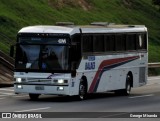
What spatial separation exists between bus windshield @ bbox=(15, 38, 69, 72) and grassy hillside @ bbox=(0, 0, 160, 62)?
16.3m

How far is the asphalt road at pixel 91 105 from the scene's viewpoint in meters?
20.7

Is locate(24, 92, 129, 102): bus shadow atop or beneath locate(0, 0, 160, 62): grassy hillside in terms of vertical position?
beneath

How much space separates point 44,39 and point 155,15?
47388mm

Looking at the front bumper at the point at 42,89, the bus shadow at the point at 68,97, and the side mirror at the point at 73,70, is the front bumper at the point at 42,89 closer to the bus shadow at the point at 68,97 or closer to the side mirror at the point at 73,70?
the side mirror at the point at 73,70

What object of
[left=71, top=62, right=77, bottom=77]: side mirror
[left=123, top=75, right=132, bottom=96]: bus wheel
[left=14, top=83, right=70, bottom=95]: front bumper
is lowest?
[left=123, top=75, right=132, bottom=96]: bus wheel

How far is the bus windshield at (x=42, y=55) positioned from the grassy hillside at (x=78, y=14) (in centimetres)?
1627

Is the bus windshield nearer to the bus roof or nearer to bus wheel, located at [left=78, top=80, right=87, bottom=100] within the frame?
the bus roof

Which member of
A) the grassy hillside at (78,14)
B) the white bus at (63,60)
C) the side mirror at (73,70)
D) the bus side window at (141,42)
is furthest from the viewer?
the grassy hillside at (78,14)

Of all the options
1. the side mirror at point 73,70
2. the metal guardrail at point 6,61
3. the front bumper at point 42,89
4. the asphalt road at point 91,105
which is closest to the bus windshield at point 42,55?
the side mirror at point 73,70

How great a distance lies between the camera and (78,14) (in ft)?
192

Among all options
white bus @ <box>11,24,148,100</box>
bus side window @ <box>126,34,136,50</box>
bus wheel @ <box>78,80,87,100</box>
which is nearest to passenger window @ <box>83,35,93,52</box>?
white bus @ <box>11,24,148,100</box>

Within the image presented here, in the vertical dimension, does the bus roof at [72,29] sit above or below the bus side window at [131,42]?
above

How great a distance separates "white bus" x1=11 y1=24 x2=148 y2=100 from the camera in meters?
25.5

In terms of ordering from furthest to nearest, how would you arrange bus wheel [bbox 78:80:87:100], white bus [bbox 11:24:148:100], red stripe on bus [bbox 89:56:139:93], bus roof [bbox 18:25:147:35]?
1. red stripe on bus [bbox 89:56:139:93]
2. bus wheel [bbox 78:80:87:100]
3. bus roof [bbox 18:25:147:35]
4. white bus [bbox 11:24:148:100]
